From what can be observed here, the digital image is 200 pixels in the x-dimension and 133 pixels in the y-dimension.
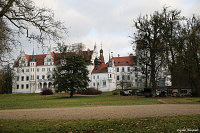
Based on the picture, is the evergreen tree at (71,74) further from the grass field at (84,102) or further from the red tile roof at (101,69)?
the red tile roof at (101,69)

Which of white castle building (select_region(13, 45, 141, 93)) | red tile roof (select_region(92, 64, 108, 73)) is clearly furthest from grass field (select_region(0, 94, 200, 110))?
red tile roof (select_region(92, 64, 108, 73))

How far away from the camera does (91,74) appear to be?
3275 inches

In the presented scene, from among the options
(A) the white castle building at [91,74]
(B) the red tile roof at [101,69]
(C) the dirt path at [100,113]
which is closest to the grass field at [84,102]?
(C) the dirt path at [100,113]

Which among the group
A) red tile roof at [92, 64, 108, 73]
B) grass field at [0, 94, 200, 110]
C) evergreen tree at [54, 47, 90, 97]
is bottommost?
grass field at [0, 94, 200, 110]

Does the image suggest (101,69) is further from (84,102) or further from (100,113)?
(100,113)

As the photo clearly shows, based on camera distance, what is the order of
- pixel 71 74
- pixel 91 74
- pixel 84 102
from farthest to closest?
pixel 91 74, pixel 71 74, pixel 84 102

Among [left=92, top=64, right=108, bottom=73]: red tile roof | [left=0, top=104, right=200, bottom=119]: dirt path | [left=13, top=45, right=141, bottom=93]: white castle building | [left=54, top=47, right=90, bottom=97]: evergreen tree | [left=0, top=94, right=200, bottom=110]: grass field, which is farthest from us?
[left=92, top=64, right=108, bottom=73]: red tile roof

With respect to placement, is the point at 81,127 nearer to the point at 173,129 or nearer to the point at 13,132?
the point at 13,132

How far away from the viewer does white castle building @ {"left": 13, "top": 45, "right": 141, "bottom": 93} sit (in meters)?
80.1

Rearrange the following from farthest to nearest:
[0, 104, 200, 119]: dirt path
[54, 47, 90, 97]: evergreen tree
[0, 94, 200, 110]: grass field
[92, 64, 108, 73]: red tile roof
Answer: [92, 64, 108, 73]: red tile roof, [54, 47, 90, 97]: evergreen tree, [0, 94, 200, 110]: grass field, [0, 104, 200, 119]: dirt path

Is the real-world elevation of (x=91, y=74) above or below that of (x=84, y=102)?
above

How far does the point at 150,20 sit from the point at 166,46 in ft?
19.2

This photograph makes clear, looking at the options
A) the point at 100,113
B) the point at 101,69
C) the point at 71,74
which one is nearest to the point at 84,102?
the point at 100,113

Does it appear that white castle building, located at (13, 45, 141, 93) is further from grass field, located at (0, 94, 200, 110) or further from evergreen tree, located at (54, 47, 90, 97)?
grass field, located at (0, 94, 200, 110)
